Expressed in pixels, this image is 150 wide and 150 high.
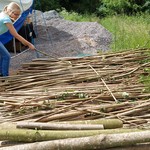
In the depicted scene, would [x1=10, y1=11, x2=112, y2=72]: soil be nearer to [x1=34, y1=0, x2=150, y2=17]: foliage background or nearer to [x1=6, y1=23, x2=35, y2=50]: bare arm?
[x1=6, y1=23, x2=35, y2=50]: bare arm

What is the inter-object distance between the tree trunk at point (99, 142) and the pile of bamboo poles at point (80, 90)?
0.66 meters

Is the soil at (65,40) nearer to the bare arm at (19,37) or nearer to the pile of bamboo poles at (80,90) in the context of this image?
the bare arm at (19,37)

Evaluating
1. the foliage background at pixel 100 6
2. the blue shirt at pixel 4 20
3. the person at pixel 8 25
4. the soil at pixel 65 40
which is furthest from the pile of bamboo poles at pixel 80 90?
the foliage background at pixel 100 6

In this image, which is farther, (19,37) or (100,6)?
(100,6)

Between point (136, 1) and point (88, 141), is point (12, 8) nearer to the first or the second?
point (88, 141)

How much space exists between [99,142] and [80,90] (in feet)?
5.62

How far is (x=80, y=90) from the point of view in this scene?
16.8 ft

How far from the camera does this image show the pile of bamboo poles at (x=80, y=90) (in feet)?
14.3

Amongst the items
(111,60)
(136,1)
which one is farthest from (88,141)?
(136,1)

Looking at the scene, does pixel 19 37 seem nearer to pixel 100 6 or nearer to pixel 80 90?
pixel 80 90

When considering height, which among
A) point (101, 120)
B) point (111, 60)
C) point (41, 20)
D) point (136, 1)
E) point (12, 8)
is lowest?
point (136, 1)

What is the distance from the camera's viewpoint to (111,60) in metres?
6.38

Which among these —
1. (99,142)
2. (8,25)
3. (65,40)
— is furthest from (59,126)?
(65,40)

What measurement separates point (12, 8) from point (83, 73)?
4.76 feet
